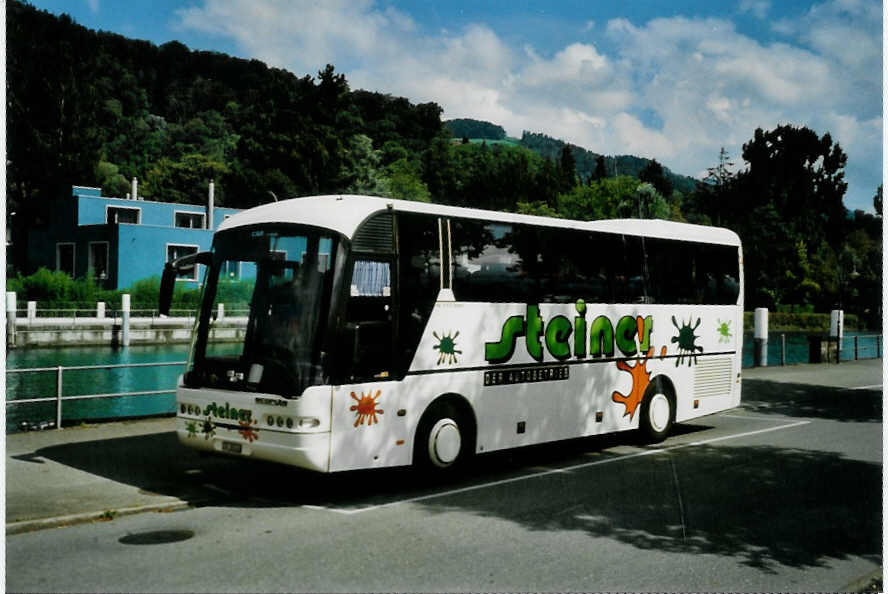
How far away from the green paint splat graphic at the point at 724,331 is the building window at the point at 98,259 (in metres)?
50.2

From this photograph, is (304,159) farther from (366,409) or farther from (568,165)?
(366,409)

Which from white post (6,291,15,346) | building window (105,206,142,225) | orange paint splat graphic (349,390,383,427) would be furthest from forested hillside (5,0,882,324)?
orange paint splat graphic (349,390,383,427)

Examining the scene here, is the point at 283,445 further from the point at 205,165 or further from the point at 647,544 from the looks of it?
the point at 205,165

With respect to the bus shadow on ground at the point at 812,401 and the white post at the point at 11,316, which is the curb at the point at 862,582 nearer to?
the bus shadow on ground at the point at 812,401

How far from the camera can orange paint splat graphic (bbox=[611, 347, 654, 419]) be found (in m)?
13.5

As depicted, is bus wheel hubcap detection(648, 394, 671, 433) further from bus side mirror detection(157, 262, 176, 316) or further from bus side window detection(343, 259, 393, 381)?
bus side mirror detection(157, 262, 176, 316)

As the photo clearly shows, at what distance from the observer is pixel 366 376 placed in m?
9.70

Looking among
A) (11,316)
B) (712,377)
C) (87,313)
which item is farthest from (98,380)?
(712,377)

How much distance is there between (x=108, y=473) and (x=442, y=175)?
104 metres

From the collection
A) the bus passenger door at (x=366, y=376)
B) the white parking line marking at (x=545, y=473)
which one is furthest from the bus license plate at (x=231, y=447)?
the bus passenger door at (x=366, y=376)

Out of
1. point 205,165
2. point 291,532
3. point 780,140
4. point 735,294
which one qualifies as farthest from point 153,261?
point 291,532

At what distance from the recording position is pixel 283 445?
927cm

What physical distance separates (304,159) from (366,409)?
73.1 metres

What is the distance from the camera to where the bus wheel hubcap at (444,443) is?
34.4ft
